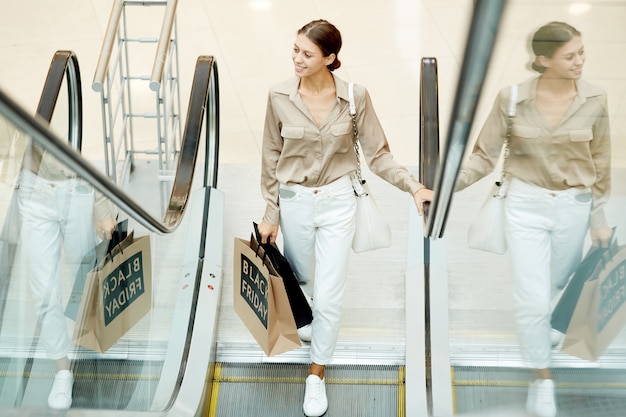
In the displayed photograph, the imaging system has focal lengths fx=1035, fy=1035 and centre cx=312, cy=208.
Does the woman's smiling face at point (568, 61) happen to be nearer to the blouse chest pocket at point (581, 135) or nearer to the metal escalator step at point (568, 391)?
the blouse chest pocket at point (581, 135)

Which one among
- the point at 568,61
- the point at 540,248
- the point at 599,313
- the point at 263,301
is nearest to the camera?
the point at 568,61

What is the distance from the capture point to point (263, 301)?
15.4ft

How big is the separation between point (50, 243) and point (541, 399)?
175cm

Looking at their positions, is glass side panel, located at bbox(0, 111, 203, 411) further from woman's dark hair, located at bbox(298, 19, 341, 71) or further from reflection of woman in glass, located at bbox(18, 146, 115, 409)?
woman's dark hair, located at bbox(298, 19, 341, 71)

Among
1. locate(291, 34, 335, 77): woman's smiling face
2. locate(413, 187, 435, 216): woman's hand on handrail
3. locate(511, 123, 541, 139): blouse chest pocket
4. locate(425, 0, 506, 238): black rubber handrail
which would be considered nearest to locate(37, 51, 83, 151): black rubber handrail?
locate(291, 34, 335, 77): woman's smiling face

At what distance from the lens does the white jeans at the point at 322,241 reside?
4641mm

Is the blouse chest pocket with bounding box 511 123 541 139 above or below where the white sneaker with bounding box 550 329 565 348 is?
above

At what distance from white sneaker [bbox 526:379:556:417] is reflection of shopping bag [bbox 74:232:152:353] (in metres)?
1.56

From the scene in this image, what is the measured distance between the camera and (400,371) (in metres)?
5.12

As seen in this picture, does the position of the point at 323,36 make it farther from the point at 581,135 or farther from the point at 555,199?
the point at 581,135

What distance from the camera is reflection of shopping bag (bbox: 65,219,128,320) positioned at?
3621mm

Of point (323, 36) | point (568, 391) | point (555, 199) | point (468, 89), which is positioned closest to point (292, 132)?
point (323, 36)

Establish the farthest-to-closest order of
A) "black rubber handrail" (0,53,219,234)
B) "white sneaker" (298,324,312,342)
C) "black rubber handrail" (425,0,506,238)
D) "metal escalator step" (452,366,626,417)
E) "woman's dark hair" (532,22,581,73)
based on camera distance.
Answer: "white sneaker" (298,324,312,342) → "metal escalator step" (452,366,626,417) → "woman's dark hair" (532,22,581,73) → "black rubber handrail" (0,53,219,234) → "black rubber handrail" (425,0,506,238)

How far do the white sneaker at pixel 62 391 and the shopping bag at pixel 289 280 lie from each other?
127cm
